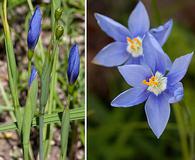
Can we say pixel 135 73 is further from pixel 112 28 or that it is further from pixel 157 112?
pixel 112 28

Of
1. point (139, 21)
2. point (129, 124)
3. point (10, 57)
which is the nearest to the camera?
point (10, 57)

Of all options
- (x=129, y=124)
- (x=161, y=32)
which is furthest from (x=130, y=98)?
(x=129, y=124)

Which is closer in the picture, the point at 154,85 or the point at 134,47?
the point at 154,85

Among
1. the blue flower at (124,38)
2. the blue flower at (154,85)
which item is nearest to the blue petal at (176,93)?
the blue flower at (154,85)

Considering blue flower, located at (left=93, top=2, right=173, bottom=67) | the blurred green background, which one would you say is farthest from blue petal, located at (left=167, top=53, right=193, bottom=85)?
the blurred green background

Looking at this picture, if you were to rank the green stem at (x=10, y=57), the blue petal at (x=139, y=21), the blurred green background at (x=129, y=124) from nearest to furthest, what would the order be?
1. the green stem at (x=10, y=57)
2. the blue petal at (x=139, y=21)
3. the blurred green background at (x=129, y=124)

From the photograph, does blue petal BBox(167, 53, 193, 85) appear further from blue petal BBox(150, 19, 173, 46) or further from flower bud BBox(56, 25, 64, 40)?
flower bud BBox(56, 25, 64, 40)

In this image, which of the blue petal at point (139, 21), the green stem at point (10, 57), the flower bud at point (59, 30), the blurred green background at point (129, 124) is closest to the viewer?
the flower bud at point (59, 30)

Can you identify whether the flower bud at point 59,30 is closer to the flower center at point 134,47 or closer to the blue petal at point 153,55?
the blue petal at point 153,55
